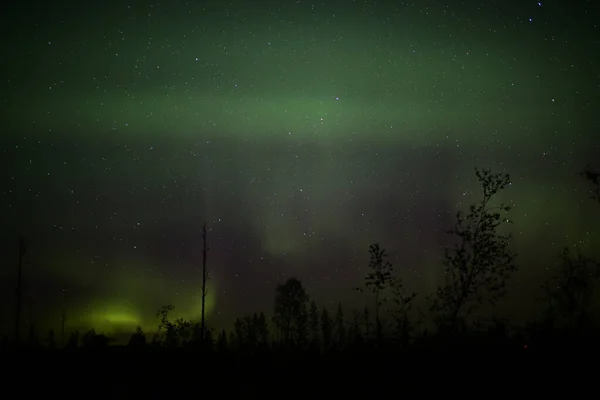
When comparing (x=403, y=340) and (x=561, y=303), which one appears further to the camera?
(x=561, y=303)

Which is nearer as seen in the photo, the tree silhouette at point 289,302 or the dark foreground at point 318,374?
the dark foreground at point 318,374

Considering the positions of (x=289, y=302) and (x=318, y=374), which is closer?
(x=318, y=374)

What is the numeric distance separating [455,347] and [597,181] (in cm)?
961

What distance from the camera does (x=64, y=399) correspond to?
2052cm

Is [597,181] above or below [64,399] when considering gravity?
above

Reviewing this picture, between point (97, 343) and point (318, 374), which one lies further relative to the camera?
point (97, 343)

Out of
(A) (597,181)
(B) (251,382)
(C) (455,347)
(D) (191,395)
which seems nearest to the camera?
(D) (191,395)

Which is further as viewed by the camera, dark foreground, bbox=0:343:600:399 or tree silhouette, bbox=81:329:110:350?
tree silhouette, bbox=81:329:110:350

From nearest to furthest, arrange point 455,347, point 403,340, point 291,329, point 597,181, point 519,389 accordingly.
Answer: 1. point 519,389
2. point 455,347
3. point 597,181
4. point 403,340
5. point 291,329

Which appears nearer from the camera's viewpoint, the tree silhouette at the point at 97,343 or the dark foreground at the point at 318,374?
the dark foreground at the point at 318,374

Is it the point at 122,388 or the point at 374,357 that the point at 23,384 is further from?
the point at 374,357

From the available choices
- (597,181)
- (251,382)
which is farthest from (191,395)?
(597,181)

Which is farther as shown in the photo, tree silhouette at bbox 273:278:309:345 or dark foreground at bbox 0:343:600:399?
tree silhouette at bbox 273:278:309:345

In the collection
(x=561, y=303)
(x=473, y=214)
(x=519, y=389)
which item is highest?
(x=473, y=214)
